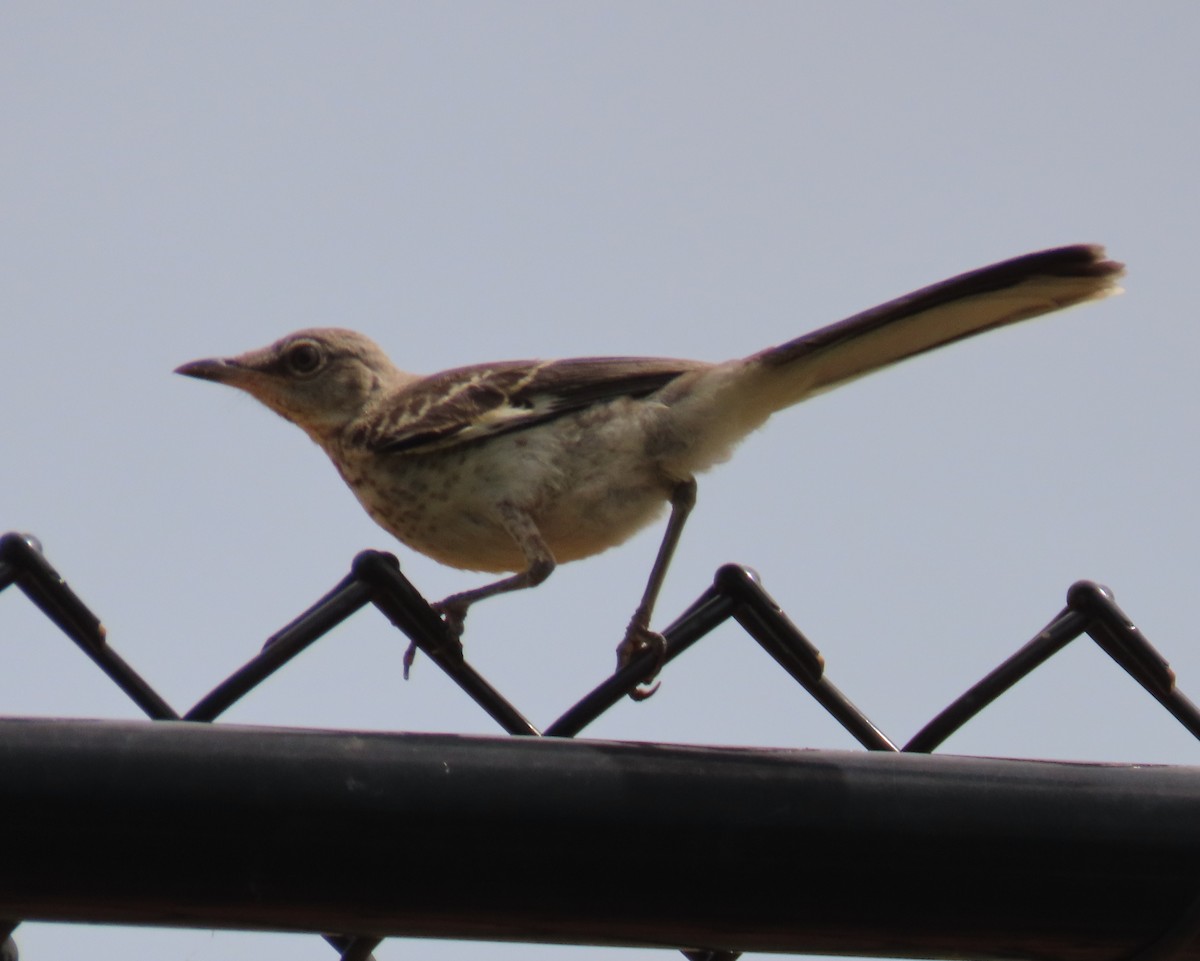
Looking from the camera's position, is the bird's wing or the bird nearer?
the bird

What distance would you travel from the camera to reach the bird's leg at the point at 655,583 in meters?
4.32

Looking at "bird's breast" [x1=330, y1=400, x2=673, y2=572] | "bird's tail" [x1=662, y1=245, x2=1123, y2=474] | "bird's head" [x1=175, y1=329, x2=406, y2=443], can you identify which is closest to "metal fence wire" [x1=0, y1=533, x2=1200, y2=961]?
"bird's tail" [x1=662, y1=245, x2=1123, y2=474]

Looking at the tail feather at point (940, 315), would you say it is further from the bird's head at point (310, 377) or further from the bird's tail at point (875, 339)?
the bird's head at point (310, 377)

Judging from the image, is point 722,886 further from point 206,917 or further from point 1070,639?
point 1070,639

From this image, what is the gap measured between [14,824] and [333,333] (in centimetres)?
493

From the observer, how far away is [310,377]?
A: 5.96 metres

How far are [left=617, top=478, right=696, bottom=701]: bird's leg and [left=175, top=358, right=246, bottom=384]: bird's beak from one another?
1881 mm

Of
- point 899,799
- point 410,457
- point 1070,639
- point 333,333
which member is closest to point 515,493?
point 410,457

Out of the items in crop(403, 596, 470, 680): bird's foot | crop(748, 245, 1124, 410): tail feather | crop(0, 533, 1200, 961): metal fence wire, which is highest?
crop(748, 245, 1124, 410): tail feather

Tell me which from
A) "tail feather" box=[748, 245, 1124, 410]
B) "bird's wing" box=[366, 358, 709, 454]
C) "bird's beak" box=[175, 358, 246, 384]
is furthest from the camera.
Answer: "bird's beak" box=[175, 358, 246, 384]

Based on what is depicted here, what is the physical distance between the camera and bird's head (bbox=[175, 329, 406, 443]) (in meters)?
5.77

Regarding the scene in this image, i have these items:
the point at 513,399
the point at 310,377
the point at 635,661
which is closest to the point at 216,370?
the point at 310,377

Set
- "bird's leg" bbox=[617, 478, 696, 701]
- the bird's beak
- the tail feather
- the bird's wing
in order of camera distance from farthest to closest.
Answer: the bird's beak, the bird's wing, "bird's leg" bbox=[617, 478, 696, 701], the tail feather

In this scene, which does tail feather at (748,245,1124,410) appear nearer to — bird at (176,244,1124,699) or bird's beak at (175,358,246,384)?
bird at (176,244,1124,699)
